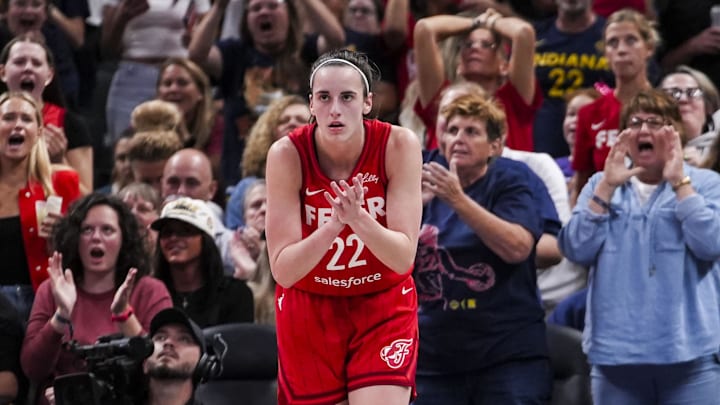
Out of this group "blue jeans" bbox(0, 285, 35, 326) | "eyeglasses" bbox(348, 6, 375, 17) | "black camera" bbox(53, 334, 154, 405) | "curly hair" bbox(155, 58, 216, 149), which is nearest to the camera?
"black camera" bbox(53, 334, 154, 405)

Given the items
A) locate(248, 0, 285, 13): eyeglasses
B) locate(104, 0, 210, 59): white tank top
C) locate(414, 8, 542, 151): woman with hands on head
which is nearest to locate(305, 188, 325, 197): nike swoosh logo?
locate(414, 8, 542, 151): woman with hands on head

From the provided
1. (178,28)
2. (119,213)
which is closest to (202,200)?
(119,213)

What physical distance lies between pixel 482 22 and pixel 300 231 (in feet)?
10.5

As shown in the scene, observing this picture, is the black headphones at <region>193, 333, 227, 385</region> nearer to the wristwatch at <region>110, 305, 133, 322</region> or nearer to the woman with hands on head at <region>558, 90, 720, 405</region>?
the wristwatch at <region>110, 305, 133, 322</region>

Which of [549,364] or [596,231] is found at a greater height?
[596,231]

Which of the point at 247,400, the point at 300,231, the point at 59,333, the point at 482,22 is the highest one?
the point at 482,22

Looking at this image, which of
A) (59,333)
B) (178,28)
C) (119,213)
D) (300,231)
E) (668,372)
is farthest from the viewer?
(178,28)

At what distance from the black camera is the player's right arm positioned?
4.37 ft

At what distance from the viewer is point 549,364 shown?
19.6 feet

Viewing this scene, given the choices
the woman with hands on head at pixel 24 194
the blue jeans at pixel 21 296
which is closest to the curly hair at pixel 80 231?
the woman with hands on head at pixel 24 194

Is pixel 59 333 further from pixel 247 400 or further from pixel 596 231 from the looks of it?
pixel 596 231

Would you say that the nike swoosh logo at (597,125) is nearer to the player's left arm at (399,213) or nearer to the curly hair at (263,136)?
the curly hair at (263,136)

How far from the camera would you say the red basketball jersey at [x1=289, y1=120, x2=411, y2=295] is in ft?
15.6

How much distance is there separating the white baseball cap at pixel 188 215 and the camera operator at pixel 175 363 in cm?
100
